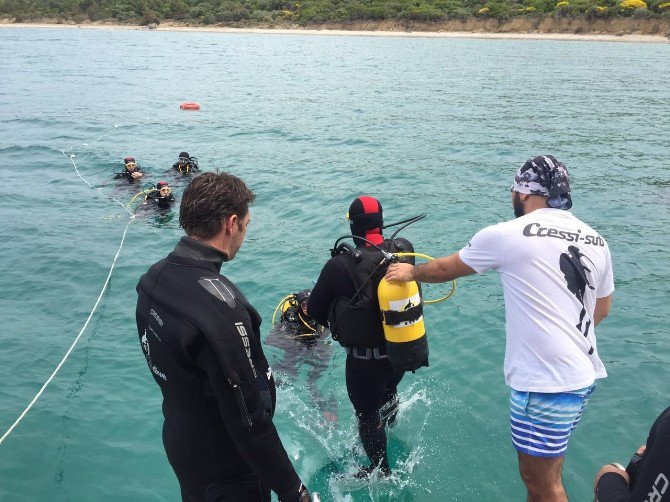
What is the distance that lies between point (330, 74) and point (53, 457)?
35.9 metres

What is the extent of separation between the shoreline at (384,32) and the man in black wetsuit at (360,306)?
62.6 m

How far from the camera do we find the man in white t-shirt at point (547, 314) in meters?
3.12

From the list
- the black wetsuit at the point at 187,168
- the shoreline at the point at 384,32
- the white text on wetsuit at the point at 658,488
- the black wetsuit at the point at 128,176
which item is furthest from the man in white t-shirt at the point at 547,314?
the shoreline at the point at 384,32

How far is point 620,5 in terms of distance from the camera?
6119cm

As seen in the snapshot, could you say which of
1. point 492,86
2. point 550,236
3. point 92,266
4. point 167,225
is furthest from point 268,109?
point 550,236

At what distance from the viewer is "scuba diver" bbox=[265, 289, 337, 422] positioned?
661 centimetres

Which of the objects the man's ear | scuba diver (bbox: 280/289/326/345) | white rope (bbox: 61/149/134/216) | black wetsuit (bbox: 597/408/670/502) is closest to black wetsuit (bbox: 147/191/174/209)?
white rope (bbox: 61/149/134/216)

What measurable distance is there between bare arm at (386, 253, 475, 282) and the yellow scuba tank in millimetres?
89

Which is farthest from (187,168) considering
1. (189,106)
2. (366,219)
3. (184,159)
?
(189,106)

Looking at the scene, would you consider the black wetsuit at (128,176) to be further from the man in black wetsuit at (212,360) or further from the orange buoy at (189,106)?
the man in black wetsuit at (212,360)

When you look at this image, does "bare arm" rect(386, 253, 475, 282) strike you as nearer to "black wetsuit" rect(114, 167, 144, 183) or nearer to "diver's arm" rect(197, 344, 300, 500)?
"diver's arm" rect(197, 344, 300, 500)

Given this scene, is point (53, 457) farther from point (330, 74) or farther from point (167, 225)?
point (330, 74)

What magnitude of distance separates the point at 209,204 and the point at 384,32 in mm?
81722

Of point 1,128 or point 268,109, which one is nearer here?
point 1,128
